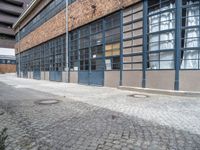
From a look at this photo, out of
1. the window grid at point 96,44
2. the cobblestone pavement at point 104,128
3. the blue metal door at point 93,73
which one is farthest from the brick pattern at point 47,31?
the cobblestone pavement at point 104,128

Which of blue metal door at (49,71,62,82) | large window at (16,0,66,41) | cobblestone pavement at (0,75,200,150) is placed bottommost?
cobblestone pavement at (0,75,200,150)

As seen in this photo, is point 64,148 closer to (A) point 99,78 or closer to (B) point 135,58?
(B) point 135,58

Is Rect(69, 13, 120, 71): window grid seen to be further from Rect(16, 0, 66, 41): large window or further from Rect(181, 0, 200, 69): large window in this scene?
Rect(181, 0, 200, 69): large window

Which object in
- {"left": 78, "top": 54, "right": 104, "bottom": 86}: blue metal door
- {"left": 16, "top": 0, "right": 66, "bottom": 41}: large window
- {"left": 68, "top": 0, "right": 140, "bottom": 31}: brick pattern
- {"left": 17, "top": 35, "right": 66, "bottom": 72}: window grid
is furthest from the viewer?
{"left": 16, "top": 0, "right": 66, "bottom": 41}: large window

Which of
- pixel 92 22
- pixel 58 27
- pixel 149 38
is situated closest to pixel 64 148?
pixel 149 38

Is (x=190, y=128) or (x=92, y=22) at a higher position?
(x=92, y=22)

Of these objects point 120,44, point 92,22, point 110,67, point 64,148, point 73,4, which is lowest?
point 64,148

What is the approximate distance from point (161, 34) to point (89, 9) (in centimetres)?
754

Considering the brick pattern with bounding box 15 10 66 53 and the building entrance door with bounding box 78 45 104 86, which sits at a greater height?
the brick pattern with bounding box 15 10 66 53

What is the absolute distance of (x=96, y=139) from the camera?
4.07 metres

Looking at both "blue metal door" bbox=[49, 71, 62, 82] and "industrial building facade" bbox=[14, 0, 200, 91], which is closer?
"industrial building facade" bbox=[14, 0, 200, 91]

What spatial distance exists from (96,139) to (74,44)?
15255 millimetres

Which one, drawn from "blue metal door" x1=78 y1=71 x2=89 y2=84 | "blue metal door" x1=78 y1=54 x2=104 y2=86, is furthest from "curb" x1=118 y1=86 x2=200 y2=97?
"blue metal door" x1=78 y1=71 x2=89 y2=84

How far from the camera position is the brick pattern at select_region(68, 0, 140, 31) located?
13141mm
